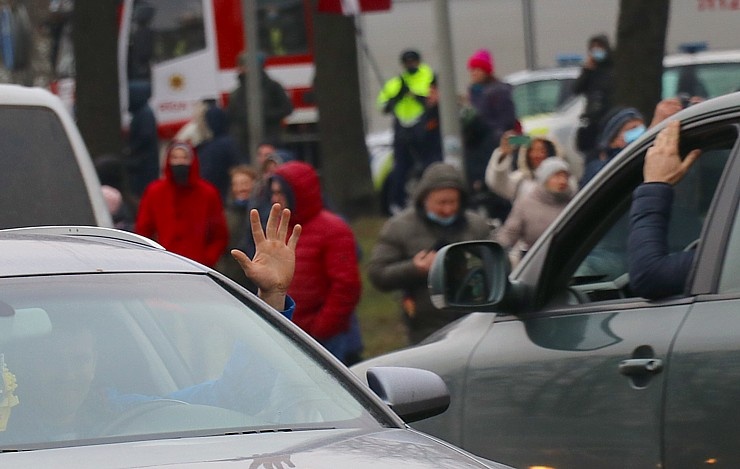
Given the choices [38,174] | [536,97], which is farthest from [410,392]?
[536,97]

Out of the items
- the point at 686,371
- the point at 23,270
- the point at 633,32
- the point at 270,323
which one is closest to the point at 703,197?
the point at 686,371

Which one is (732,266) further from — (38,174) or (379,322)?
(379,322)

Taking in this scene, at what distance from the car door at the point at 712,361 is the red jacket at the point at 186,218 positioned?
7.11 metres

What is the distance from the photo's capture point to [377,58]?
24.7m

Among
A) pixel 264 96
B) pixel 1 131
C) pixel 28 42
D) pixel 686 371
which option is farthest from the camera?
pixel 264 96

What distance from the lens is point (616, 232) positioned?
5711 millimetres

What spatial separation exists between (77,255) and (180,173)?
23.7ft

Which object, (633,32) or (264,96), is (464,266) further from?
(264,96)

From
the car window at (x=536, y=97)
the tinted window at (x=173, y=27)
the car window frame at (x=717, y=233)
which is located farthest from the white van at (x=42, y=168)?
the tinted window at (x=173, y=27)

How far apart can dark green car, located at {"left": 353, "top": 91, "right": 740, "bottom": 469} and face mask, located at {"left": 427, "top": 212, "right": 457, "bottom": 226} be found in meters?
3.20

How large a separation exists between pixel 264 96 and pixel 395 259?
905 cm

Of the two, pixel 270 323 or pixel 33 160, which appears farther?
pixel 33 160

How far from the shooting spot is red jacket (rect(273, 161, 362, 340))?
347 inches

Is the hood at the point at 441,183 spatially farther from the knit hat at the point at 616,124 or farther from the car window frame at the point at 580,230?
the car window frame at the point at 580,230
